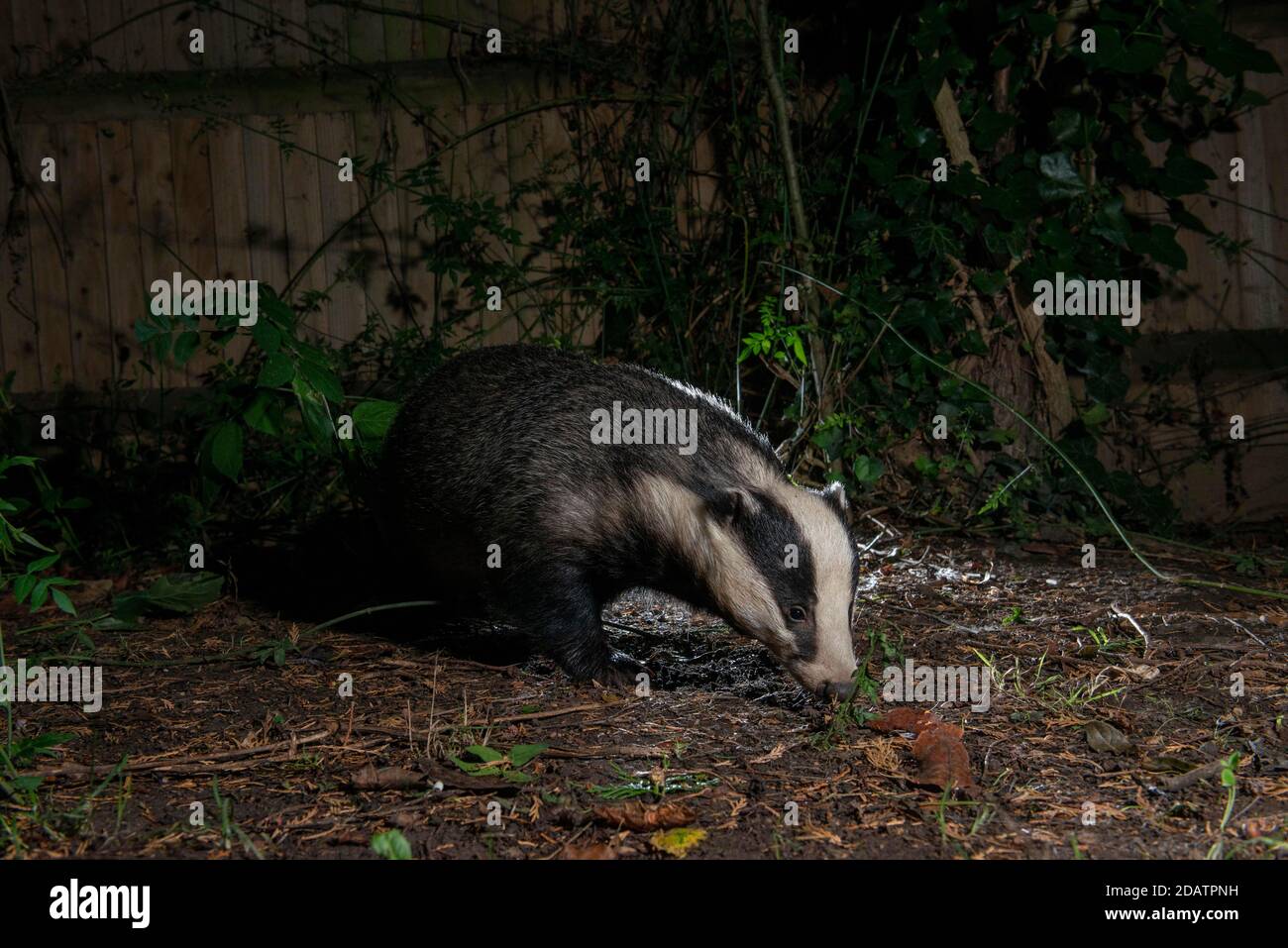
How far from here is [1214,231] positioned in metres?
6.25

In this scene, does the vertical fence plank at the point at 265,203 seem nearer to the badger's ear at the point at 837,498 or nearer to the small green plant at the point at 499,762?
the badger's ear at the point at 837,498

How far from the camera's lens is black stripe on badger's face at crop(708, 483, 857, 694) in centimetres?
350

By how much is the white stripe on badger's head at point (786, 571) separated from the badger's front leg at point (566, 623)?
50 cm

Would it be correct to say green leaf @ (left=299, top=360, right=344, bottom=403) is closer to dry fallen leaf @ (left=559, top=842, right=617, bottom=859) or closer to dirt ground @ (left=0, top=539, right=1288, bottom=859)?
dirt ground @ (left=0, top=539, right=1288, bottom=859)

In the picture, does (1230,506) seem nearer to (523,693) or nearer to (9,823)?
(523,693)

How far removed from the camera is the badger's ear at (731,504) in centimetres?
360

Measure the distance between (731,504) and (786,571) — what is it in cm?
27

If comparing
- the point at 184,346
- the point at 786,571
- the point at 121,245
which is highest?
the point at 121,245

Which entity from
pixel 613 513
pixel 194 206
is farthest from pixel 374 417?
pixel 194 206

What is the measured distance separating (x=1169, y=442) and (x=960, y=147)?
199cm

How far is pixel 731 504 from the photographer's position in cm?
364

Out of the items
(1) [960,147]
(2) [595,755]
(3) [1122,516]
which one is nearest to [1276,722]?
(2) [595,755]

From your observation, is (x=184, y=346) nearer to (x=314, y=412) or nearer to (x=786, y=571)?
Answer: (x=314, y=412)

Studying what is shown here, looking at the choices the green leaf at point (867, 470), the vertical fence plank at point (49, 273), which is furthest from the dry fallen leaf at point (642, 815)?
the vertical fence plank at point (49, 273)
